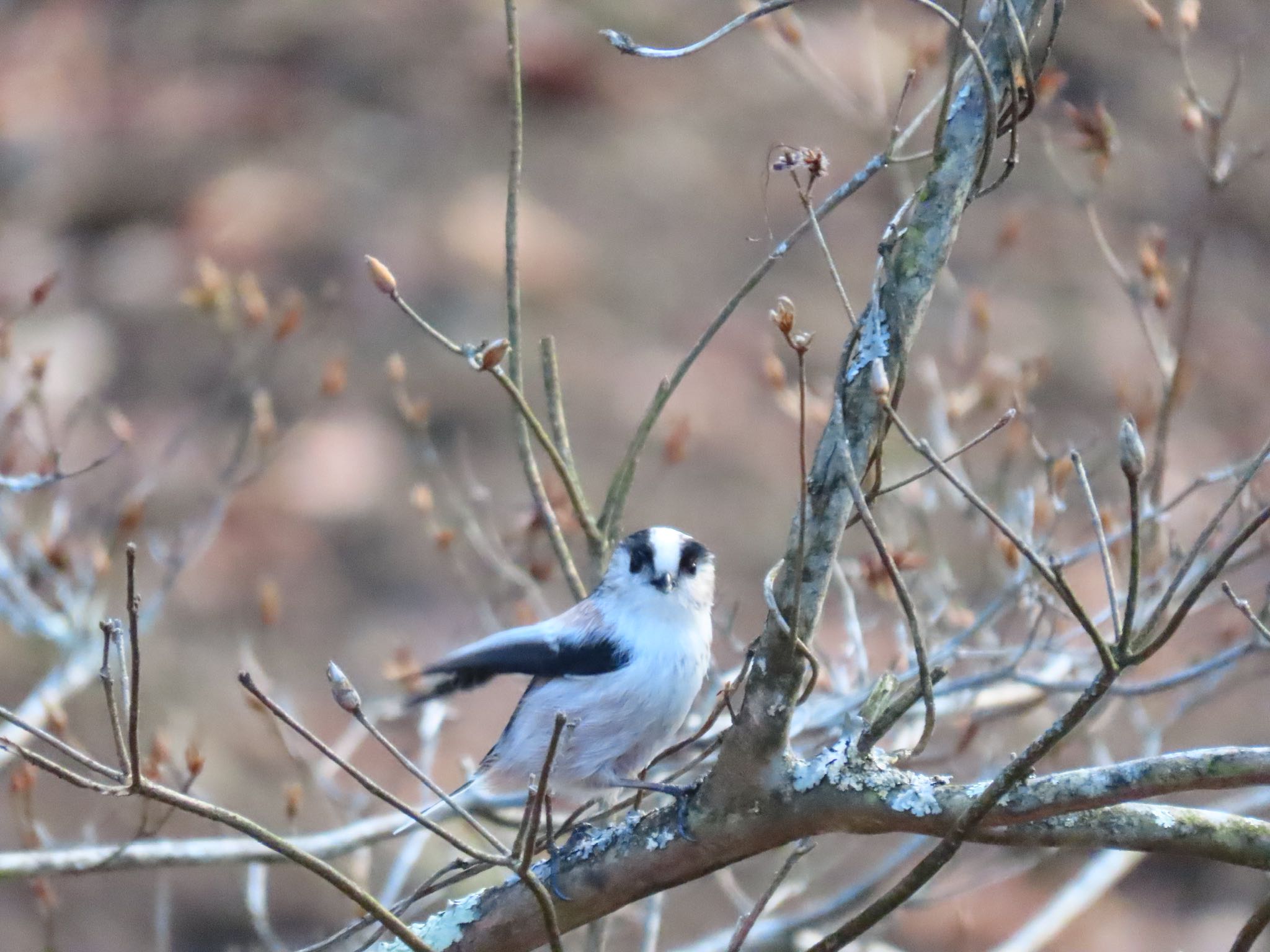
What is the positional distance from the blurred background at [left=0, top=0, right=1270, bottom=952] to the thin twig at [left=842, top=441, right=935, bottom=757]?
4.04 meters

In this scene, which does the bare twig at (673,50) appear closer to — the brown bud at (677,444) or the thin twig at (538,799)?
the thin twig at (538,799)

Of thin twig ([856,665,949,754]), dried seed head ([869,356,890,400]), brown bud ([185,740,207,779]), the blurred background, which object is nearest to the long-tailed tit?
brown bud ([185,740,207,779])

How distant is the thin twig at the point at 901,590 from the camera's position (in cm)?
158

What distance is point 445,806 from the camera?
335 cm

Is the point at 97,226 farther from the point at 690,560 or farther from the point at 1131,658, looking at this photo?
the point at 1131,658

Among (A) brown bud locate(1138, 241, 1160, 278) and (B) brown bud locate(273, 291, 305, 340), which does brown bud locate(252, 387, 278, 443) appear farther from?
(A) brown bud locate(1138, 241, 1160, 278)

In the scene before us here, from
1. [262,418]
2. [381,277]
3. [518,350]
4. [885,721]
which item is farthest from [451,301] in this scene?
[885,721]

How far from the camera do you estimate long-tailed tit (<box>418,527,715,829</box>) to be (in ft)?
9.12

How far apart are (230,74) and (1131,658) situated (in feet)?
37.6

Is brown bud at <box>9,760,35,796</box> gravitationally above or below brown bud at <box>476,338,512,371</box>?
below

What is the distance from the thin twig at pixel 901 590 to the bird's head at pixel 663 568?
3.48ft

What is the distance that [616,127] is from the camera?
11.5 meters

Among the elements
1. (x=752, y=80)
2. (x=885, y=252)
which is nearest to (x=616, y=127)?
(x=752, y=80)

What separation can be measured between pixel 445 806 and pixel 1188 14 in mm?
2552
